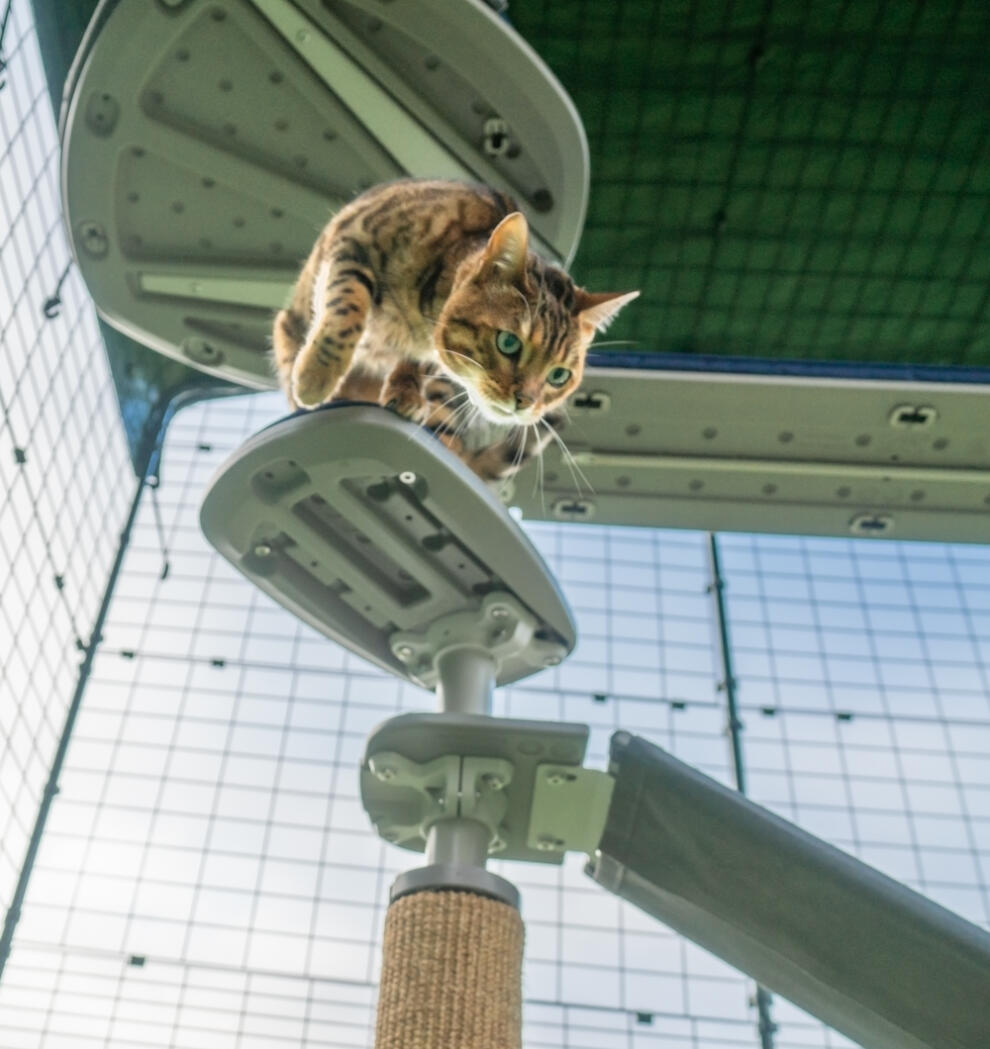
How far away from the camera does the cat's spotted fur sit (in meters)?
1.49

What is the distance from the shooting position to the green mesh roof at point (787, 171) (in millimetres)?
Result: 2082

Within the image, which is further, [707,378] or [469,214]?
[707,378]

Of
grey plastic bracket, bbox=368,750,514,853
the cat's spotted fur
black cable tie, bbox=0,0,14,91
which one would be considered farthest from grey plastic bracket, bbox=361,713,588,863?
black cable tie, bbox=0,0,14,91

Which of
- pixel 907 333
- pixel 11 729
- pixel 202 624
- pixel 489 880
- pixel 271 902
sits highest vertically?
pixel 907 333

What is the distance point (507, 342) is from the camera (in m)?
1.49

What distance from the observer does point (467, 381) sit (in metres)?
1.52

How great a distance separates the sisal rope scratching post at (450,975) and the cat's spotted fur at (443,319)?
26.6 inches

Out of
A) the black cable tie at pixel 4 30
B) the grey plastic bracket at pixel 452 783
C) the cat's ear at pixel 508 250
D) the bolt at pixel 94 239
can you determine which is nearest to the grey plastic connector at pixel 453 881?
the grey plastic bracket at pixel 452 783

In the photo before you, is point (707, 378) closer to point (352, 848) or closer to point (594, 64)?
point (594, 64)

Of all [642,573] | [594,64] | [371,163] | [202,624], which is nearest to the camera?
[371,163]

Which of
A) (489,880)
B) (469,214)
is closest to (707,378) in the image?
(469,214)

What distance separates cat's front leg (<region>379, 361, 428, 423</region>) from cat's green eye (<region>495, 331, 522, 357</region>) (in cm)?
22

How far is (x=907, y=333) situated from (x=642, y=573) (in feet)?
2.73

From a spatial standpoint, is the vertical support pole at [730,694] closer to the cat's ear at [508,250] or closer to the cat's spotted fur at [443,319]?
the cat's spotted fur at [443,319]
